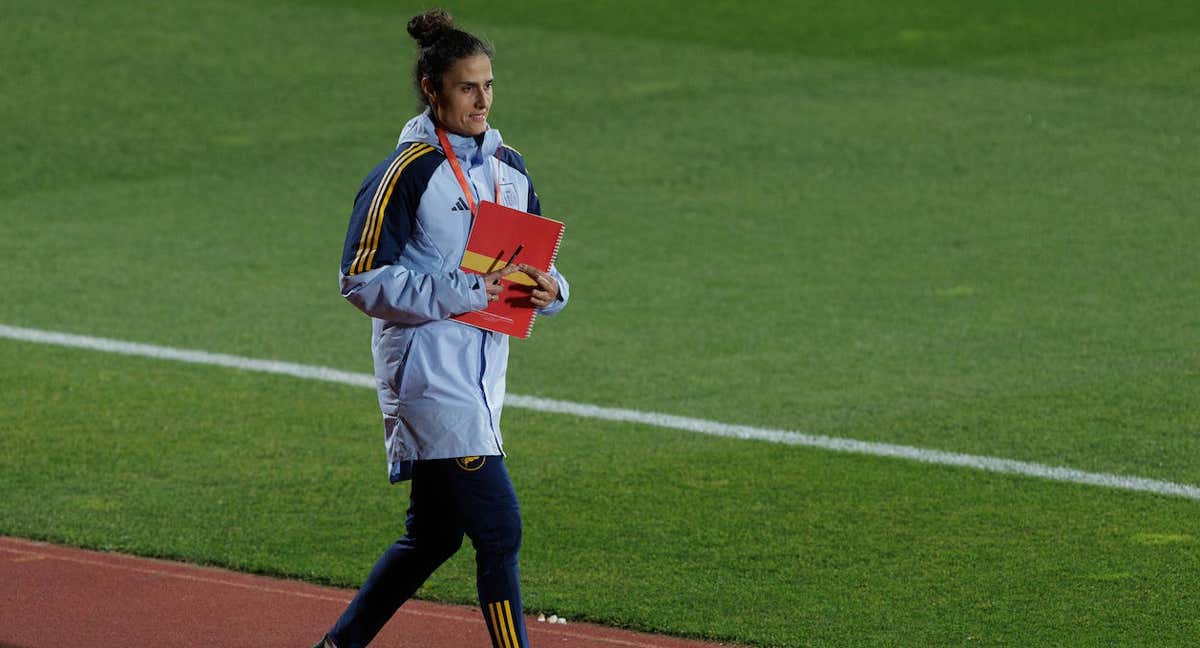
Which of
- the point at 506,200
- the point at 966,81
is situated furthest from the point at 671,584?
the point at 966,81

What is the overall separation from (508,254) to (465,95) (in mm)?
445

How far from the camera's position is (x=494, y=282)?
5.36m

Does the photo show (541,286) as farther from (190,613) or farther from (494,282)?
(190,613)

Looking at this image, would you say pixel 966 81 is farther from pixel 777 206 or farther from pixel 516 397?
pixel 516 397

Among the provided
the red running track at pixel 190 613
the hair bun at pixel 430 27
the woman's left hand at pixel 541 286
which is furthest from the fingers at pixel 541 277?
the red running track at pixel 190 613

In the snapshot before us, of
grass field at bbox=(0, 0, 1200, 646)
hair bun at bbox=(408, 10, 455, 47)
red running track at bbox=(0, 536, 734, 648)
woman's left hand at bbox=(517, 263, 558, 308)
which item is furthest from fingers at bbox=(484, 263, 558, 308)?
grass field at bbox=(0, 0, 1200, 646)

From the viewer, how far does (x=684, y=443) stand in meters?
8.84

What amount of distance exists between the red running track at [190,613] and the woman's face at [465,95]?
1.83 meters

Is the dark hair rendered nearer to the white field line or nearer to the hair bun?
the hair bun

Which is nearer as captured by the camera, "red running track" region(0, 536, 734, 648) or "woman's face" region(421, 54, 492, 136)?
"woman's face" region(421, 54, 492, 136)

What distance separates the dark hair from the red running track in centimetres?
190

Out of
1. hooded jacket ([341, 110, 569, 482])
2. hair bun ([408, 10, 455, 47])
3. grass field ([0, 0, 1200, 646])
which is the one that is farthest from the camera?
grass field ([0, 0, 1200, 646])

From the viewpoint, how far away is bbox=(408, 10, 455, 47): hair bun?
5387mm

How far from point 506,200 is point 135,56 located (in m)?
14.0
